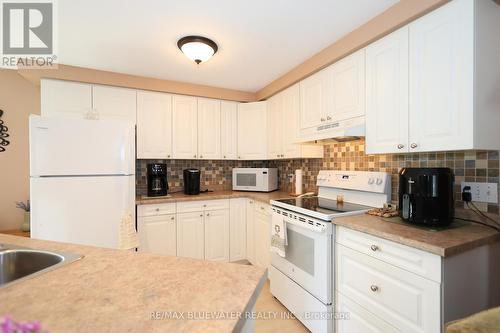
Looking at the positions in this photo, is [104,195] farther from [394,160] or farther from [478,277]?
[478,277]

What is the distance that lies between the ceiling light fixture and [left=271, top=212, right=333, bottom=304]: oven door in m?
1.50

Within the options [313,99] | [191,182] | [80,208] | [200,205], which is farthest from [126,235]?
[313,99]

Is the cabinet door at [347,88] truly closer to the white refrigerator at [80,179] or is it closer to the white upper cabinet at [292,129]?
the white upper cabinet at [292,129]

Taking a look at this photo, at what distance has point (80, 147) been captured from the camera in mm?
1938

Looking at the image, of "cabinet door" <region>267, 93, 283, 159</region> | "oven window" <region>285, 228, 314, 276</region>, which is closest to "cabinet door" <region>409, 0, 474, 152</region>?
"oven window" <region>285, 228, 314, 276</region>

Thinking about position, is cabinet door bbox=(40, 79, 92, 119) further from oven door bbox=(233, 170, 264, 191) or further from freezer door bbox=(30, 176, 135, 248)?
oven door bbox=(233, 170, 264, 191)

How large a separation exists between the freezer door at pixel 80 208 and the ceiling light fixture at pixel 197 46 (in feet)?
3.97

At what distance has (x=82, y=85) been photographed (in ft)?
7.95

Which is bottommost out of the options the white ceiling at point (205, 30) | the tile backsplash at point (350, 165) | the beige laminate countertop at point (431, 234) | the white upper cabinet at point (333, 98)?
the beige laminate countertop at point (431, 234)

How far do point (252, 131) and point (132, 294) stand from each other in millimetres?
2646

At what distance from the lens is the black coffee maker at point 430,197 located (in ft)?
4.27

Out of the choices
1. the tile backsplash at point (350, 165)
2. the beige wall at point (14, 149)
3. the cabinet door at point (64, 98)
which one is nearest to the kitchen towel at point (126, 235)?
the tile backsplash at point (350, 165)

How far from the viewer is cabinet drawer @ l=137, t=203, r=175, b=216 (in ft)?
7.92

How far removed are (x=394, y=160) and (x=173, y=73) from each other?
233cm
